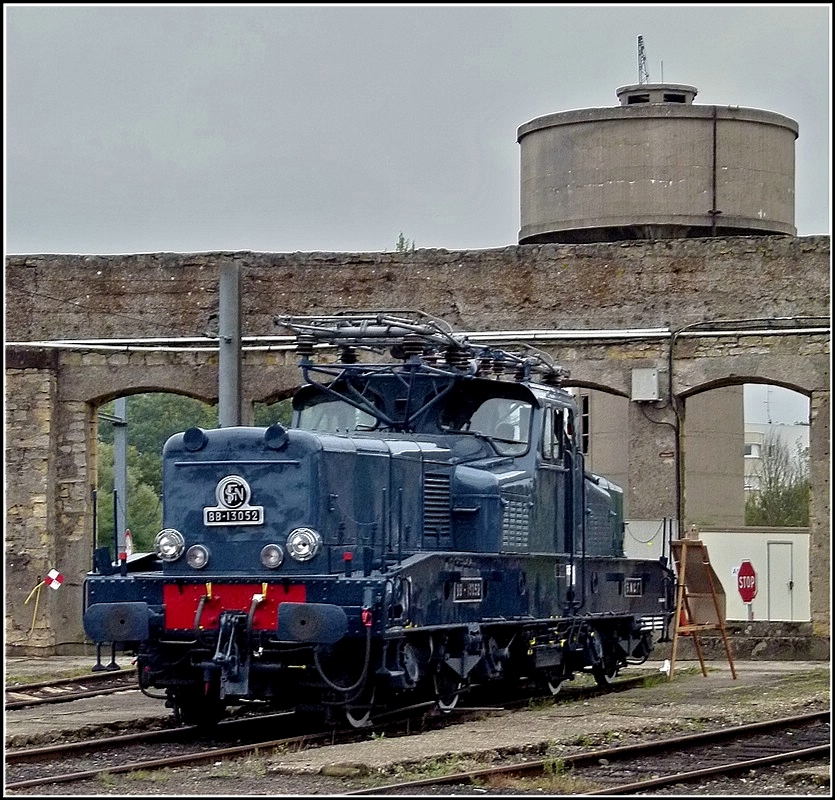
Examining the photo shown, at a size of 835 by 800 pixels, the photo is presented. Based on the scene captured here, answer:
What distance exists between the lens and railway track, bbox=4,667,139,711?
15953 millimetres

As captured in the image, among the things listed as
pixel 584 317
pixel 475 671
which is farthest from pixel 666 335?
pixel 475 671

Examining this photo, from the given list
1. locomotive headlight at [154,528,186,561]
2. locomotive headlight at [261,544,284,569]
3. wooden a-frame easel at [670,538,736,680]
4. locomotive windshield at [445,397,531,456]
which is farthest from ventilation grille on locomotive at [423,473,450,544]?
wooden a-frame easel at [670,538,736,680]

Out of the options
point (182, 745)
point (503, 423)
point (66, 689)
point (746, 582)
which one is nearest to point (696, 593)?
point (503, 423)

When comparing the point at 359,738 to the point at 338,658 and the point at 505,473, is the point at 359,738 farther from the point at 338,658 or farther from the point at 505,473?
the point at 505,473

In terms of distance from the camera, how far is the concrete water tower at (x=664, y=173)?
84.5 ft

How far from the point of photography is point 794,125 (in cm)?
2694

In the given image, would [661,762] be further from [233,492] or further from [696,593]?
[696,593]

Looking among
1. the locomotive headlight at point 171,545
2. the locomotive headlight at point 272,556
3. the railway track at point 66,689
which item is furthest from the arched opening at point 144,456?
the locomotive headlight at point 272,556

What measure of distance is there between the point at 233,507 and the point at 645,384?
9613mm

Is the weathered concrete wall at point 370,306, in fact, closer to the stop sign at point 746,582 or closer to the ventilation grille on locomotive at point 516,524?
the ventilation grille on locomotive at point 516,524

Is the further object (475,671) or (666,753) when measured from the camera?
(475,671)

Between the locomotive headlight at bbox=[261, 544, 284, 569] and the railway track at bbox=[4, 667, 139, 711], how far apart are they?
4.12m

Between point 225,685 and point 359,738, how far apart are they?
1176 mm

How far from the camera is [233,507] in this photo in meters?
12.7
